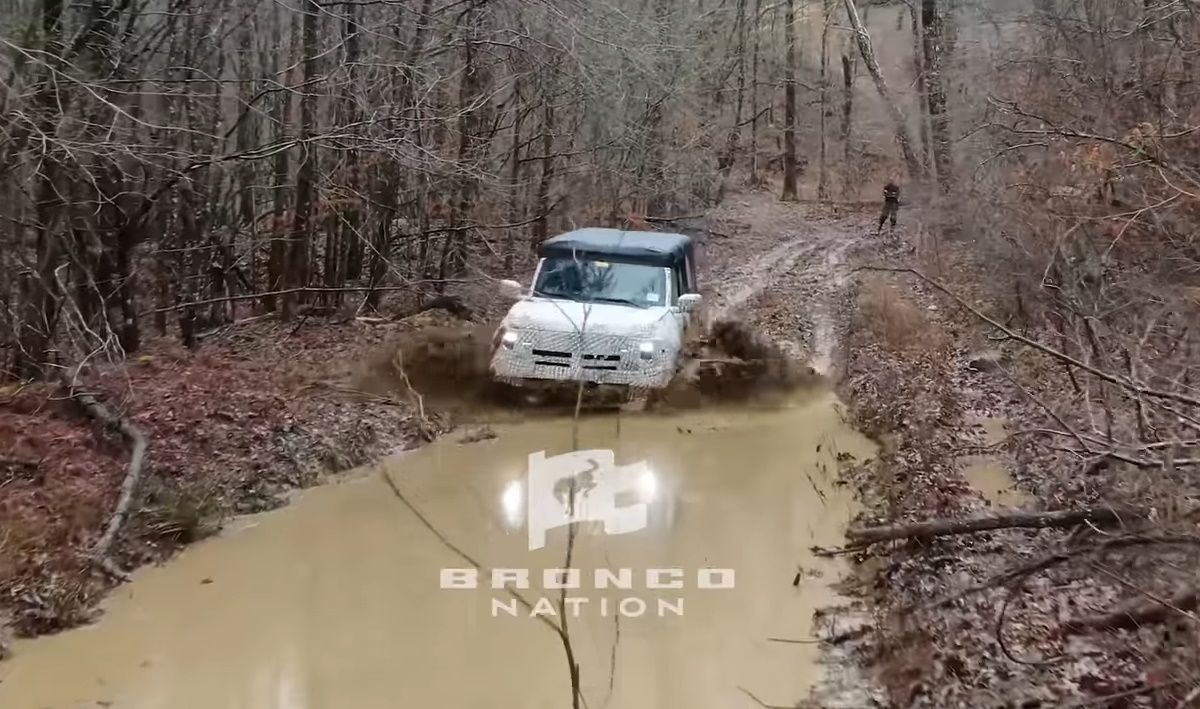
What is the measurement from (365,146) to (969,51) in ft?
11.6

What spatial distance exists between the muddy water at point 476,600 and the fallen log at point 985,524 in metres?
0.18

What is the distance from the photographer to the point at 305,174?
582 centimetres

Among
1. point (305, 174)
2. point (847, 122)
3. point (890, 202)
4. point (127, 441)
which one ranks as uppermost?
point (847, 122)

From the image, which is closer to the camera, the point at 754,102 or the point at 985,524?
the point at 985,524

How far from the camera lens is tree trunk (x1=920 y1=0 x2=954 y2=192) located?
5402 millimetres

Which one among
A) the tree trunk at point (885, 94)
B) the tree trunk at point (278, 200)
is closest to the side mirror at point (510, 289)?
the tree trunk at point (278, 200)


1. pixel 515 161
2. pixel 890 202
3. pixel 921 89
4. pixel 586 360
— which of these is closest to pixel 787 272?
pixel 890 202

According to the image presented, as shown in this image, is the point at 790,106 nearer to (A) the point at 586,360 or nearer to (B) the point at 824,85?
(B) the point at 824,85

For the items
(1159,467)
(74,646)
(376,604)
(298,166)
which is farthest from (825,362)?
(74,646)

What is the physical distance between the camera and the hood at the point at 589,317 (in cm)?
492

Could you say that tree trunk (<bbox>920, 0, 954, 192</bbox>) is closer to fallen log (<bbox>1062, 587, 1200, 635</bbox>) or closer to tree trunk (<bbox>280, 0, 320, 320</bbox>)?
fallen log (<bbox>1062, 587, 1200, 635</bbox>)

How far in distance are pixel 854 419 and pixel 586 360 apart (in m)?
1.44

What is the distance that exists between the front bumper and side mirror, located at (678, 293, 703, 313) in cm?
35

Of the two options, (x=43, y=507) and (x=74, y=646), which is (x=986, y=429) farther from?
(x=43, y=507)
